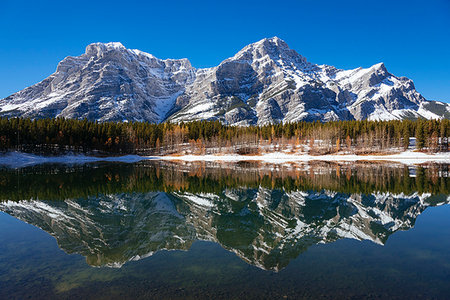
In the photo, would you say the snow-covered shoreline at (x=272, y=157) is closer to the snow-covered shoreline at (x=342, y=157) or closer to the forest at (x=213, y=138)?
the snow-covered shoreline at (x=342, y=157)

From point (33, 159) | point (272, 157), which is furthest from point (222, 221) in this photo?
point (272, 157)

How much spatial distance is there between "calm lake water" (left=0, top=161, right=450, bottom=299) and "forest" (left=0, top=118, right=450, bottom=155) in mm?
99205

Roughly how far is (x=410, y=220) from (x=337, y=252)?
13396mm

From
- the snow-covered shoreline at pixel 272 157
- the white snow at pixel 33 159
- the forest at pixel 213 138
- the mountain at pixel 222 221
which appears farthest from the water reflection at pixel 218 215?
the forest at pixel 213 138

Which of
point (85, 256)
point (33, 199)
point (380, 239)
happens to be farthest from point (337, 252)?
point (33, 199)

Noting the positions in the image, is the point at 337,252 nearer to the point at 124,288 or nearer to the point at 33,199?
the point at 124,288

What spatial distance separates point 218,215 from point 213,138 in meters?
142

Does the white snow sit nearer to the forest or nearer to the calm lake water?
the forest

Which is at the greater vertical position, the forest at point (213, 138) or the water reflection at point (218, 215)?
the forest at point (213, 138)

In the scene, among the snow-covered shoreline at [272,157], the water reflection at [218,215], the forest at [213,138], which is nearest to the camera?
the water reflection at [218,215]

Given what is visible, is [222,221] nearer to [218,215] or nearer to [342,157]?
[218,215]

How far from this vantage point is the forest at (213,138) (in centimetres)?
12131

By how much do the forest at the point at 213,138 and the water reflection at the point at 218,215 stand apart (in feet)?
294

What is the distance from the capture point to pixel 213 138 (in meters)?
169
